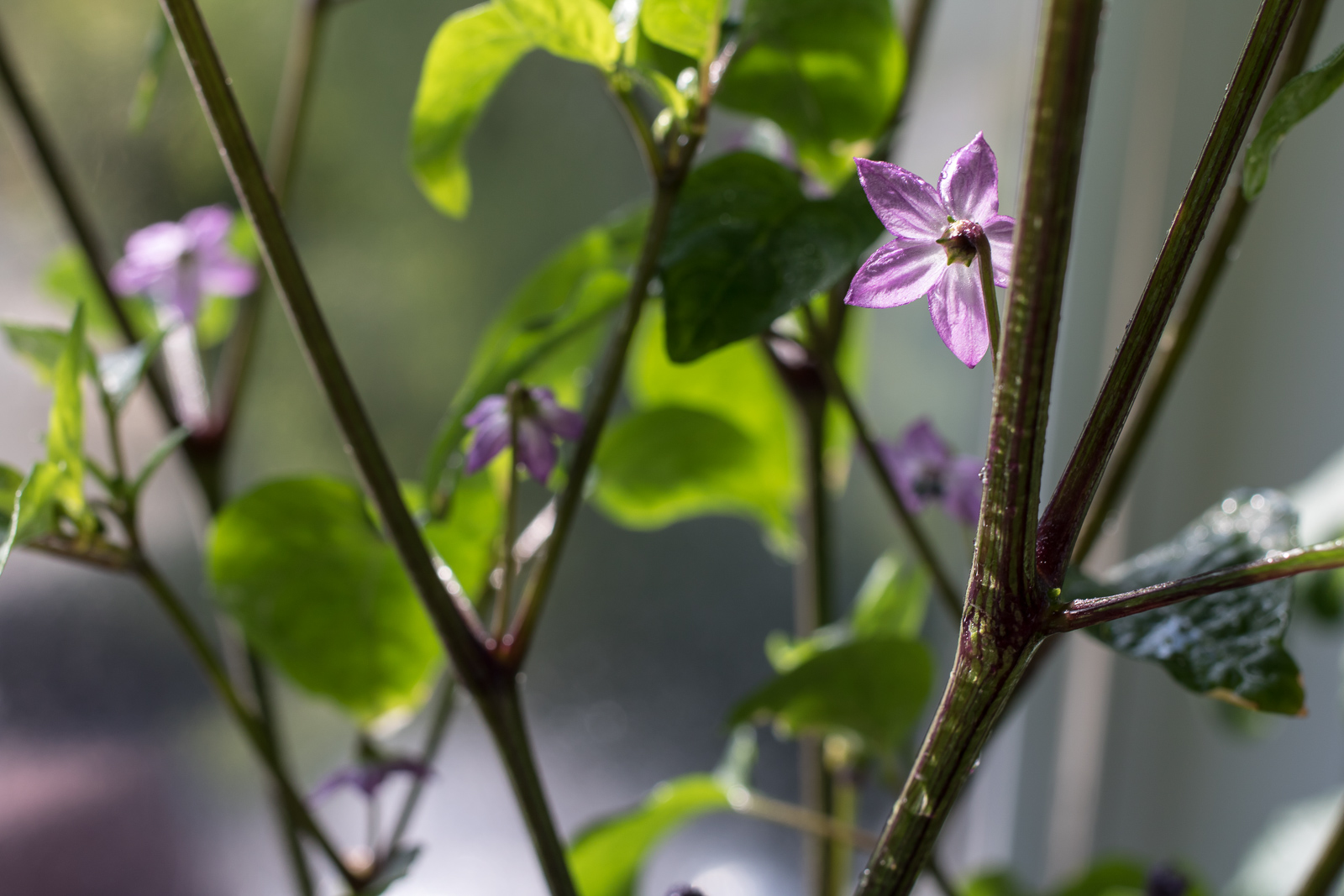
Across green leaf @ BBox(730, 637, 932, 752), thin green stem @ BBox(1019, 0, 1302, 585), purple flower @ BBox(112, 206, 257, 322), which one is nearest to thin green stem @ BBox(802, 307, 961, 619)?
green leaf @ BBox(730, 637, 932, 752)

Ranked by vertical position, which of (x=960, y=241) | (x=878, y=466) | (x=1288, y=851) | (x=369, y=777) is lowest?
(x=1288, y=851)

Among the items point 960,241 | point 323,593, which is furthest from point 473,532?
point 960,241

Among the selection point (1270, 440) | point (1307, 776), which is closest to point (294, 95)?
point (1270, 440)

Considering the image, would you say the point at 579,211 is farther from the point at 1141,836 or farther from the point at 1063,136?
the point at 1141,836

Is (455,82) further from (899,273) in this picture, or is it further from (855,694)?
(855,694)

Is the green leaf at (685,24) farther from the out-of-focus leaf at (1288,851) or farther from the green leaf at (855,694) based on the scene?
the out-of-focus leaf at (1288,851)

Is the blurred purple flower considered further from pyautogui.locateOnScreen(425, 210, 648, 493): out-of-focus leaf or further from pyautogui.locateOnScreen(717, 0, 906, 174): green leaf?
pyautogui.locateOnScreen(717, 0, 906, 174): green leaf
